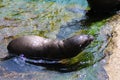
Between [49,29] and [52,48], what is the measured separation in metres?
1.08

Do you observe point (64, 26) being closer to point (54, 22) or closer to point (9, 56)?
point (54, 22)

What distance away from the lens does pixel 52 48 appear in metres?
5.46

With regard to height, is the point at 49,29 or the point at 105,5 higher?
the point at 49,29

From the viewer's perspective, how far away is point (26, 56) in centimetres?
548

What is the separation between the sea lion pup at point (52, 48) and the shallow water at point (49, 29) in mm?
150

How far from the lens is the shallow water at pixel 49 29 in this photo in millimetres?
4941

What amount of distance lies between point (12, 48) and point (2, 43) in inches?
20.4

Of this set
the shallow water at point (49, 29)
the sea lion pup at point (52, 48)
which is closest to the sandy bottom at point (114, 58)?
the shallow water at point (49, 29)

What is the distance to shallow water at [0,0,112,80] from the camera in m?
4.94

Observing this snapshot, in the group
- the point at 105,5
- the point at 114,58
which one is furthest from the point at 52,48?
the point at 105,5

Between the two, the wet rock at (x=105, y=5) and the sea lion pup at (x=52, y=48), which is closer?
the sea lion pup at (x=52, y=48)

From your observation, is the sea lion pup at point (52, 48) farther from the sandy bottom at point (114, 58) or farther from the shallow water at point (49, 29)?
the sandy bottom at point (114, 58)

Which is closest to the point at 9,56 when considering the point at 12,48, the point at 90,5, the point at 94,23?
the point at 12,48

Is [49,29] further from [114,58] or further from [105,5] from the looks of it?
[114,58]
